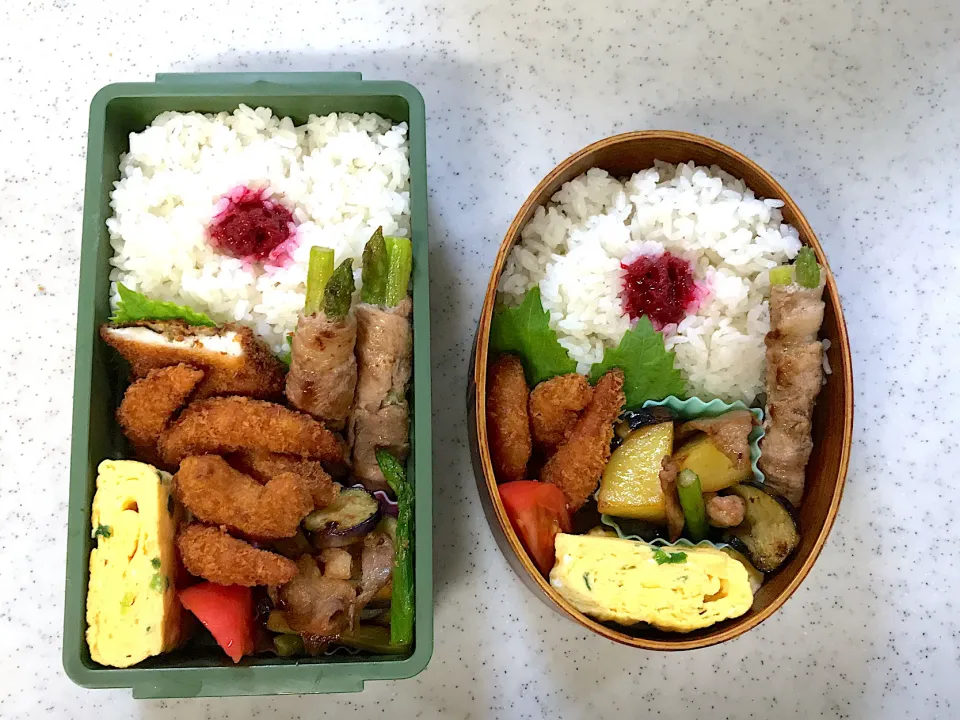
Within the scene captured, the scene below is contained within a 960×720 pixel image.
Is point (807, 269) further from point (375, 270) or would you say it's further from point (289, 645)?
point (289, 645)

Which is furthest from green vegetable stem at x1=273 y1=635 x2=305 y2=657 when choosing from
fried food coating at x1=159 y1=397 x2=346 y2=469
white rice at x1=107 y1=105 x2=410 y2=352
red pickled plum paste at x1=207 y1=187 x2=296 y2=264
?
red pickled plum paste at x1=207 y1=187 x2=296 y2=264

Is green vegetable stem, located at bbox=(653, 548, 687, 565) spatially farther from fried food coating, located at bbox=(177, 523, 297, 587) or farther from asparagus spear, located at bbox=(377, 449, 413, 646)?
fried food coating, located at bbox=(177, 523, 297, 587)

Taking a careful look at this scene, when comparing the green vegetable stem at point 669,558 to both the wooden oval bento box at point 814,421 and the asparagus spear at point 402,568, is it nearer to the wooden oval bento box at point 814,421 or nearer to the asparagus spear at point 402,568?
the wooden oval bento box at point 814,421

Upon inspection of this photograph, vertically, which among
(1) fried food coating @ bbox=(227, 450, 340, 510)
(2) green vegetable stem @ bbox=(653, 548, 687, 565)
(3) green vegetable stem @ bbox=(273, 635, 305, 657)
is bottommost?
(3) green vegetable stem @ bbox=(273, 635, 305, 657)

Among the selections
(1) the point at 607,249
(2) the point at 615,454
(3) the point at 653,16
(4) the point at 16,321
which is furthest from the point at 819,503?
(4) the point at 16,321

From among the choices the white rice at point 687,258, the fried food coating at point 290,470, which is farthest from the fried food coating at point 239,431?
the white rice at point 687,258

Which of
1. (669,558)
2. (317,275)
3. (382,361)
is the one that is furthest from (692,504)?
(317,275)

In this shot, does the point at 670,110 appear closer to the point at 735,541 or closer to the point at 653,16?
the point at 653,16
